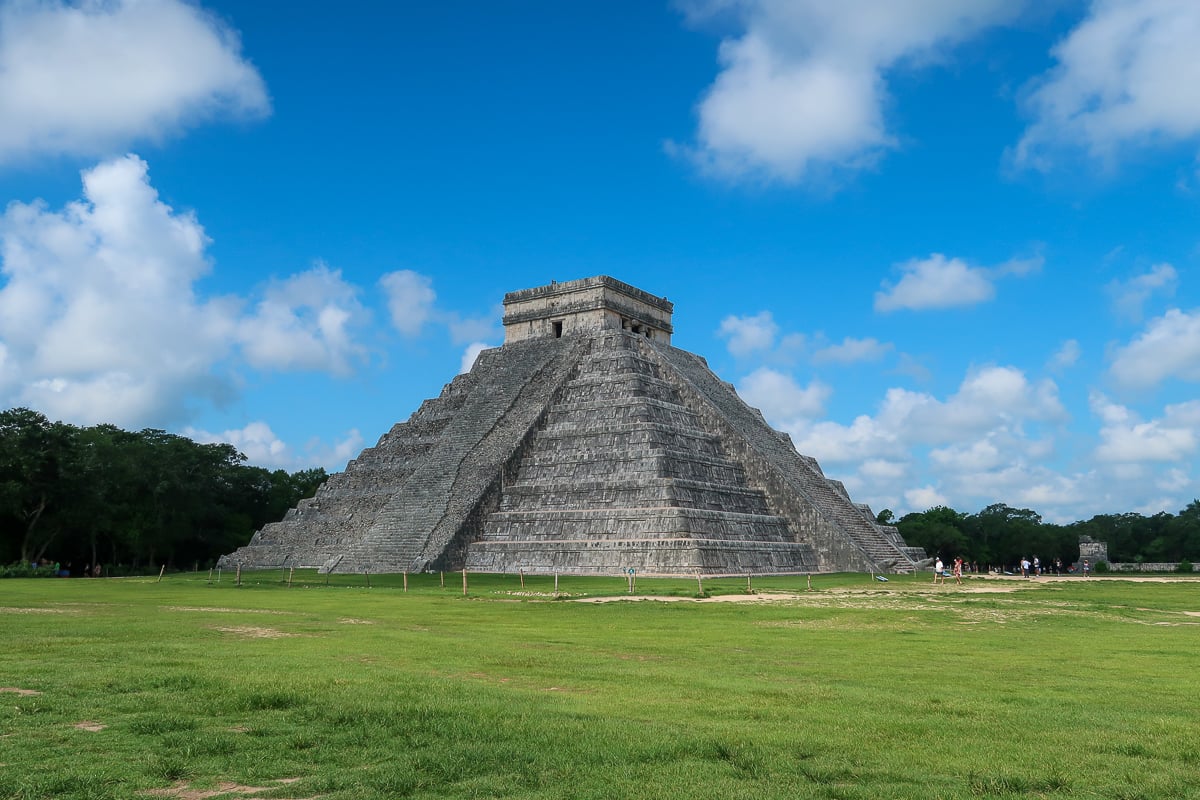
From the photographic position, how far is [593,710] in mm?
7875

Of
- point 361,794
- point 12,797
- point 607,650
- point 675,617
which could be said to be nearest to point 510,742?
point 361,794

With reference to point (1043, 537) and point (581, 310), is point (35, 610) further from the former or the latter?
point (1043, 537)

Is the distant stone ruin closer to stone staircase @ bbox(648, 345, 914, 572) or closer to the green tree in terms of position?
stone staircase @ bbox(648, 345, 914, 572)

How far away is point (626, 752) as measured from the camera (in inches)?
251

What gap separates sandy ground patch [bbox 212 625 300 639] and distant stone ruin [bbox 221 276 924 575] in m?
17.5

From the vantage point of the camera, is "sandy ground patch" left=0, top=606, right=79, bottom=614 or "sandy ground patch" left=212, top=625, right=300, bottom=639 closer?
"sandy ground patch" left=212, top=625, right=300, bottom=639

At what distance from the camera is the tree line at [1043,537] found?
6881cm

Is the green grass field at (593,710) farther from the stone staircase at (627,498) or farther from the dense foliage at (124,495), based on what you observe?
the dense foliage at (124,495)

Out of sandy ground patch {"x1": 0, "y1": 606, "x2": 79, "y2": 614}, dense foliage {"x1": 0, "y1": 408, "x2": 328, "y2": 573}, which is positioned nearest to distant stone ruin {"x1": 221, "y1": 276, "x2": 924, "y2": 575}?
dense foliage {"x1": 0, "y1": 408, "x2": 328, "y2": 573}

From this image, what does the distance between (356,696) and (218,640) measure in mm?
Answer: 5725

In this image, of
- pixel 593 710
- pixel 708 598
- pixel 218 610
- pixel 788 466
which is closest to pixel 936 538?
pixel 788 466

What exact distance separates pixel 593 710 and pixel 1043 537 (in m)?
72.2

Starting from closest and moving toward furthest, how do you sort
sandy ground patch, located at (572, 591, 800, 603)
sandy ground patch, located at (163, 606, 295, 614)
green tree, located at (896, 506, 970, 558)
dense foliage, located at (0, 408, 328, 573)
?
sandy ground patch, located at (163, 606, 295, 614) → sandy ground patch, located at (572, 591, 800, 603) → dense foliage, located at (0, 408, 328, 573) → green tree, located at (896, 506, 970, 558)

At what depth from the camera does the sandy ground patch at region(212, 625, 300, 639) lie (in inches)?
540
